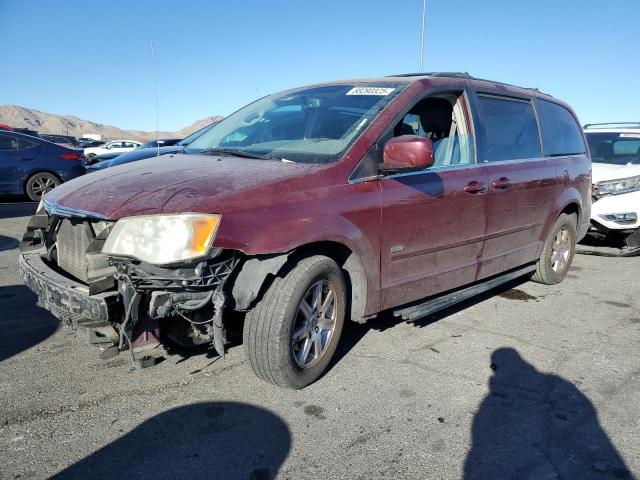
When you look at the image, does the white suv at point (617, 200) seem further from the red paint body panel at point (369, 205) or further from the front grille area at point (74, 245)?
the front grille area at point (74, 245)

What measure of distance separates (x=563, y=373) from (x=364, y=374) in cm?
135

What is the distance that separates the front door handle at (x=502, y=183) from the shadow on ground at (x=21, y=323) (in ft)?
11.6

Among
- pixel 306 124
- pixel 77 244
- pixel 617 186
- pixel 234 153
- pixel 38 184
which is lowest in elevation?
pixel 77 244

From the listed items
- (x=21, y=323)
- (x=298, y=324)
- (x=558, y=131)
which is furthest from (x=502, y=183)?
(x=21, y=323)

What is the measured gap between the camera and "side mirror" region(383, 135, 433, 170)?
3.09 meters

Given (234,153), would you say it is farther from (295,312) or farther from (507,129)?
(507,129)

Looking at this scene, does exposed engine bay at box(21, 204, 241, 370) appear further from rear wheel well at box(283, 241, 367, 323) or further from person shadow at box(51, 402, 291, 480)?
rear wheel well at box(283, 241, 367, 323)

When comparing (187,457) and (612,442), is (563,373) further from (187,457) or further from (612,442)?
(187,457)

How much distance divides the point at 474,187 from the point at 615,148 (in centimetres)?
569

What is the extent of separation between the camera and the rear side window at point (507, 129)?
422 cm

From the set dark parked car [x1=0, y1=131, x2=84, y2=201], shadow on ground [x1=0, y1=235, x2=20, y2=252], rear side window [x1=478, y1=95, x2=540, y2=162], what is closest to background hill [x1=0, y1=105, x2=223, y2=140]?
dark parked car [x1=0, y1=131, x2=84, y2=201]

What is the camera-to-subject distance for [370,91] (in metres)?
3.70

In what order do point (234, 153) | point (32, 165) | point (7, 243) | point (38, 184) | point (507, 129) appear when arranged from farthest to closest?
point (38, 184), point (32, 165), point (7, 243), point (507, 129), point (234, 153)

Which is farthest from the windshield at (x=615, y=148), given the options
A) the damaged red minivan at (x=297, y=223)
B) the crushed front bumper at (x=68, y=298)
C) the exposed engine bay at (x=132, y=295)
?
the crushed front bumper at (x=68, y=298)
